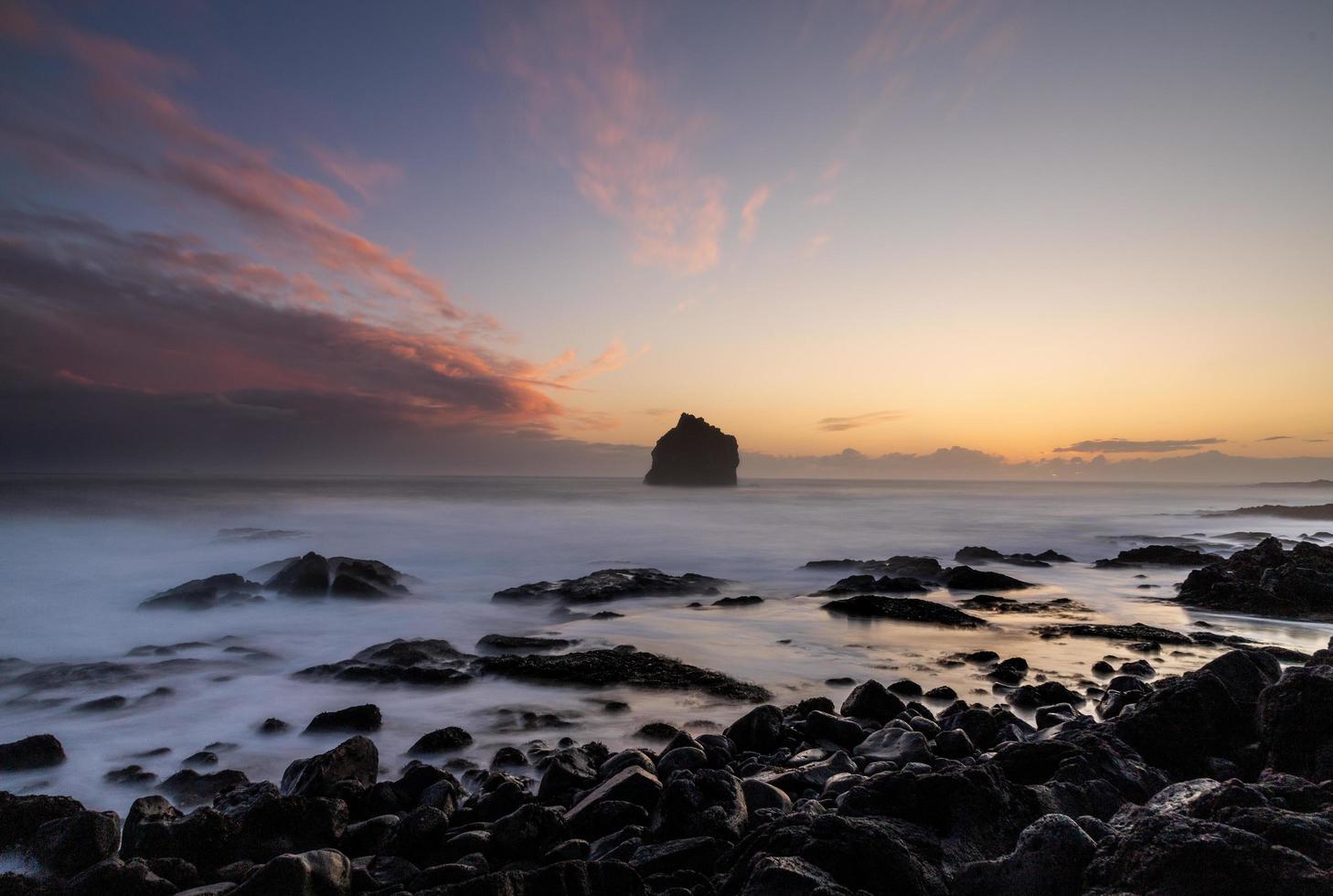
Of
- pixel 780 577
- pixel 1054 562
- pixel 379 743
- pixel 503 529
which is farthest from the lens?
pixel 503 529

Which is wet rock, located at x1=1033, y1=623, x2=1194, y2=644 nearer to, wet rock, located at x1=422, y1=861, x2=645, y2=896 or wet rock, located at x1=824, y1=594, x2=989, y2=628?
wet rock, located at x1=824, y1=594, x2=989, y2=628

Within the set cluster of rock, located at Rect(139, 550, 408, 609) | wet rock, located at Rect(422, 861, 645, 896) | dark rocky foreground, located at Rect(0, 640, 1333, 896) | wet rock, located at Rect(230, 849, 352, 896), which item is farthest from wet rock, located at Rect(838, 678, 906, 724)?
cluster of rock, located at Rect(139, 550, 408, 609)

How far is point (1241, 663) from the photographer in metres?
5.74

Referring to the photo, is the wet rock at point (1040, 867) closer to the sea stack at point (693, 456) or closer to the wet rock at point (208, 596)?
the wet rock at point (208, 596)

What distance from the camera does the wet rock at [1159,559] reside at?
69.7 ft

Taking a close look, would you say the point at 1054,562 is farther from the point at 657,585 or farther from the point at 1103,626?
the point at 657,585

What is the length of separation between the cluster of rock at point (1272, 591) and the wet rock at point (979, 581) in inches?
132

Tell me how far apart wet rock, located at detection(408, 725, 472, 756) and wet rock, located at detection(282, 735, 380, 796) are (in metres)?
0.81

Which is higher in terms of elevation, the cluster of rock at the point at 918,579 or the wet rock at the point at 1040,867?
the wet rock at the point at 1040,867

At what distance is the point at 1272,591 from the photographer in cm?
1345

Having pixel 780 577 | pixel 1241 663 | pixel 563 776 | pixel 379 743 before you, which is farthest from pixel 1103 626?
pixel 379 743

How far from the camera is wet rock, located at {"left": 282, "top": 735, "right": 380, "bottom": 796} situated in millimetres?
5086

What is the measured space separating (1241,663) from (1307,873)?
4.37m

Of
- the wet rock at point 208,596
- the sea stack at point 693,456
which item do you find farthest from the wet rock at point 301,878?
the sea stack at point 693,456
